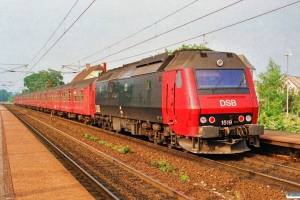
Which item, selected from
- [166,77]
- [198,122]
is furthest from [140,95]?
[198,122]

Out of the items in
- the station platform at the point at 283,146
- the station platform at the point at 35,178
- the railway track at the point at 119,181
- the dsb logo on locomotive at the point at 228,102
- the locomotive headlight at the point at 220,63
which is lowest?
the railway track at the point at 119,181

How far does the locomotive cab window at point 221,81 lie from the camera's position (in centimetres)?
1216

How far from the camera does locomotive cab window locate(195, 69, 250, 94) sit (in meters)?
12.2

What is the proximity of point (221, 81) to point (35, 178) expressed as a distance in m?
6.70

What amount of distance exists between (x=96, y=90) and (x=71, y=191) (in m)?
17.3

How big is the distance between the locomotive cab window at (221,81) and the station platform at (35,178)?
5.23m

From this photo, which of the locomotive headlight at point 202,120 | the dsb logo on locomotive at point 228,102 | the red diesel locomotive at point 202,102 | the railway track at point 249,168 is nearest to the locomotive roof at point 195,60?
the red diesel locomotive at point 202,102

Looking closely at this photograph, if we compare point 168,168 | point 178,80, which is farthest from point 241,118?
point 168,168

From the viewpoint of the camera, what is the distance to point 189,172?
10734mm

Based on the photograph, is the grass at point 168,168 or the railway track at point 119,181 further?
the grass at point 168,168

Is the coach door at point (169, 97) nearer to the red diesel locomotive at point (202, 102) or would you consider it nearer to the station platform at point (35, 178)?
the red diesel locomotive at point (202, 102)

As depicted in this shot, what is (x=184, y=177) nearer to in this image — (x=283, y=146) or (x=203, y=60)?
(x=203, y=60)

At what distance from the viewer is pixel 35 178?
32.1 ft

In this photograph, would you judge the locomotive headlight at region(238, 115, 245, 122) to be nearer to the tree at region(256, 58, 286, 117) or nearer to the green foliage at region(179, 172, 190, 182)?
the green foliage at region(179, 172, 190, 182)
